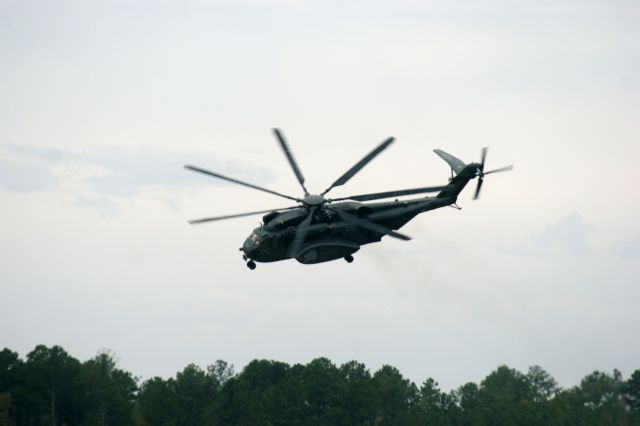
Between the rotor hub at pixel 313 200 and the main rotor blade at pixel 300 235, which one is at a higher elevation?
the rotor hub at pixel 313 200

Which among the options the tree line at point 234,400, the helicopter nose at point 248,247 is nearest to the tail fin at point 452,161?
the helicopter nose at point 248,247

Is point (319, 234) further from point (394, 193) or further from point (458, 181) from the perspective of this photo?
point (458, 181)

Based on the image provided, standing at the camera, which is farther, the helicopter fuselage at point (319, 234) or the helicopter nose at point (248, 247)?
the helicopter nose at point (248, 247)

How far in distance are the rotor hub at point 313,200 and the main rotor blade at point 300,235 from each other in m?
0.58

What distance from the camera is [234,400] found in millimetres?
150125

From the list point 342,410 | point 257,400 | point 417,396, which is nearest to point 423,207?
point 342,410

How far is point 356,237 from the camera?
228 feet

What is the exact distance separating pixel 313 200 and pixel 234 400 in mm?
88099

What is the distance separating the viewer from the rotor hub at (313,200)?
6681 centimetres

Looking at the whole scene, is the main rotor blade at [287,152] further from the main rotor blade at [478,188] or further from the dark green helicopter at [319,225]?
the main rotor blade at [478,188]

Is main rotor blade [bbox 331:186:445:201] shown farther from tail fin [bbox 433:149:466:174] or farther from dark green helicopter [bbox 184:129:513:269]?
tail fin [bbox 433:149:466:174]

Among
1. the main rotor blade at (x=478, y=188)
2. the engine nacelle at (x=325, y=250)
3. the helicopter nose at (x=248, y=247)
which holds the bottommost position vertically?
the engine nacelle at (x=325, y=250)

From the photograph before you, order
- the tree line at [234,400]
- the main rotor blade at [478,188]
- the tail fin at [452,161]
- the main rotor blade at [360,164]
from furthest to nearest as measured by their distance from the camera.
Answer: the tree line at [234,400], the tail fin at [452,161], the main rotor blade at [478,188], the main rotor blade at [360,164]

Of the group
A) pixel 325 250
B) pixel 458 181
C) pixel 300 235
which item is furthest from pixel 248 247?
pixel 458 181
